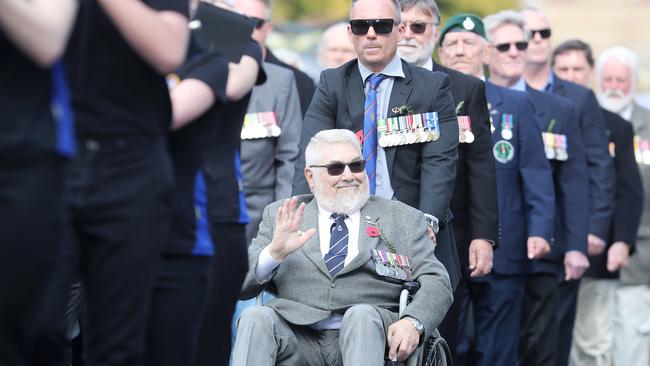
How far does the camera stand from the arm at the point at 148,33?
4.60m

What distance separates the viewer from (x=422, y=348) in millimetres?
7777

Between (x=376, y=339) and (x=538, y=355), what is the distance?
3.79m

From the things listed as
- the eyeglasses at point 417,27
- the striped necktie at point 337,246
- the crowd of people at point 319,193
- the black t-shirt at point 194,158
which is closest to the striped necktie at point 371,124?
the crowd of people at point 319,193

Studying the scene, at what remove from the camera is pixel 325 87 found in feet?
28.2

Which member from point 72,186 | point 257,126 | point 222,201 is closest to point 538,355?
point 257,126

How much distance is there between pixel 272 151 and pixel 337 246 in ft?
7.49

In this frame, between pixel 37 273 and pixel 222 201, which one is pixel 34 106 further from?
pixel 222 201

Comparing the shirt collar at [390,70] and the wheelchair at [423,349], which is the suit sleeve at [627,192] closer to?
the shirt collar at [390,70]

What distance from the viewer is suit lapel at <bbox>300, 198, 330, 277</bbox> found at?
26.2 ft

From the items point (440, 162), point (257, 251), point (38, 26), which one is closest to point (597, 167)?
point (440, 162)

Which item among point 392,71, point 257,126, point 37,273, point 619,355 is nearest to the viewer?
point 37,273

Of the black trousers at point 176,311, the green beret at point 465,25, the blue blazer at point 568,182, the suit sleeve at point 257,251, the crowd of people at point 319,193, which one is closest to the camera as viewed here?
the crowd of people at point 319,193

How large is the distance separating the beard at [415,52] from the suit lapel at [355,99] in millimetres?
1145

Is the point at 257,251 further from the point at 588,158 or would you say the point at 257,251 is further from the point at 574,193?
the point at 588,158
